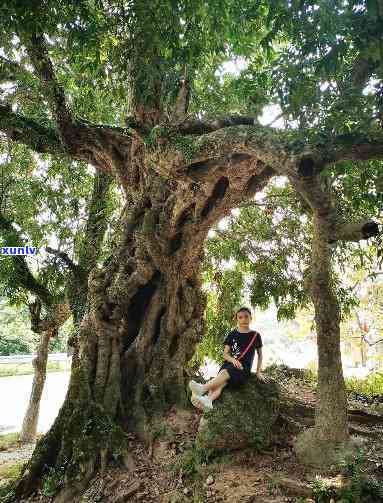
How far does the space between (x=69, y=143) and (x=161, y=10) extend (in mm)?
3183

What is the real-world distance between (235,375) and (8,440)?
8.92m

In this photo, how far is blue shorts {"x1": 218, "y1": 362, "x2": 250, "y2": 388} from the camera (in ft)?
16.7

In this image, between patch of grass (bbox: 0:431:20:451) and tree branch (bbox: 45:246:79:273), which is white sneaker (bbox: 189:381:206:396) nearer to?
tree branch (bbox: 45:246:79:273)

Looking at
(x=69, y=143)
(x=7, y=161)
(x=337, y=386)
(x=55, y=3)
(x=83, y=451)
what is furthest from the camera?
(x=7, y=161)

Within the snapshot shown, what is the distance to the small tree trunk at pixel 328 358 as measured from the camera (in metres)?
4.29

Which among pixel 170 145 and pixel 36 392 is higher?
pixel 170 145

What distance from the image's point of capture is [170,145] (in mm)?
5012

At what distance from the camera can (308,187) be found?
3686 millimetres

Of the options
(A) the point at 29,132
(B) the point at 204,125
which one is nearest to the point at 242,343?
(B) the point at 204,125

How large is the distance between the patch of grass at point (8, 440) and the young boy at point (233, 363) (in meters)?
7.79

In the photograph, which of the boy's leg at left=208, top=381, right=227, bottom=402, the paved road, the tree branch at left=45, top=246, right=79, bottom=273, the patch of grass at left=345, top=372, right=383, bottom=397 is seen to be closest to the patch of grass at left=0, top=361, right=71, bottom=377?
the paved road

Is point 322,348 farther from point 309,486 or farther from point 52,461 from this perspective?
point 52,461

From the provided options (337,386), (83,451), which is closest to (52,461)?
(83,451)

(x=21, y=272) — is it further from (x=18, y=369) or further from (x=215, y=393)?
(x=18, y=369)
